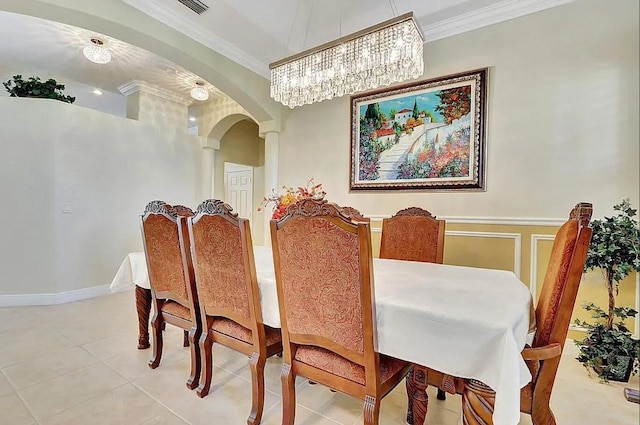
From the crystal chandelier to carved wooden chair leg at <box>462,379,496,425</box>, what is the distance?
6.30 ft

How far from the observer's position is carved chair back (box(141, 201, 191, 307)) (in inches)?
73.8

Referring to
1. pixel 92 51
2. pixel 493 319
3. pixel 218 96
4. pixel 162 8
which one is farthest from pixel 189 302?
pixel 218 96

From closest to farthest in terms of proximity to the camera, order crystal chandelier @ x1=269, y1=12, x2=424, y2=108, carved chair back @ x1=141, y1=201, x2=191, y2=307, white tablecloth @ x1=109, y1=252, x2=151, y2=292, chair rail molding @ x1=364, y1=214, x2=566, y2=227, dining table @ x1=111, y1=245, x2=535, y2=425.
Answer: dining table @ x1=111, y1=245, x2=535, y2=425 < carved chair back @ x1=141, y1=201, x2=191, y2=307 < crystal chandelier @ x1=269, y1=12, x2=424, y2=108 < white tablecloth @ x1=109, y1=252, x2=151, y2=292 < chair rail molding @ x1=364, y1=214, x2=566, y2=227

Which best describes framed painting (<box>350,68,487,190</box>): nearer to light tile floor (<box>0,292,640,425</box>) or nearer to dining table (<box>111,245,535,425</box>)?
dining table (<box>111,245,535,425</box>)

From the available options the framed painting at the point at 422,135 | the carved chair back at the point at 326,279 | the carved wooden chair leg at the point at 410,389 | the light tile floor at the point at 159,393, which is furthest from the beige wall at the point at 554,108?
the carved chair back at the point at 326,279

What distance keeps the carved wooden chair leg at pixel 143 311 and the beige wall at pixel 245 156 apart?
301cm

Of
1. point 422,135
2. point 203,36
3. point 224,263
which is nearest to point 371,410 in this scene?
point 224,263

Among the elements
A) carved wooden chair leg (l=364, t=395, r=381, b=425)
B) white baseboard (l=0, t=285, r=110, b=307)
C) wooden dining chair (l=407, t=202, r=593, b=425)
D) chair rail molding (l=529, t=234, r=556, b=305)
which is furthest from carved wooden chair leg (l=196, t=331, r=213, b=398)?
white baseboard (l=0, t=285, r=110, b=307)

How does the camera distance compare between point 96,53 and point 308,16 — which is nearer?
point 308,16

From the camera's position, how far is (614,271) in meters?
2.02

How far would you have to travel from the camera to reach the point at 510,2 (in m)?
2.60

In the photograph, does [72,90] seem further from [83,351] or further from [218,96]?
[83,351]

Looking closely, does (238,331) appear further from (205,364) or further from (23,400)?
(23,400)

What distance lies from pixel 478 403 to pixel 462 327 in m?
0.29
